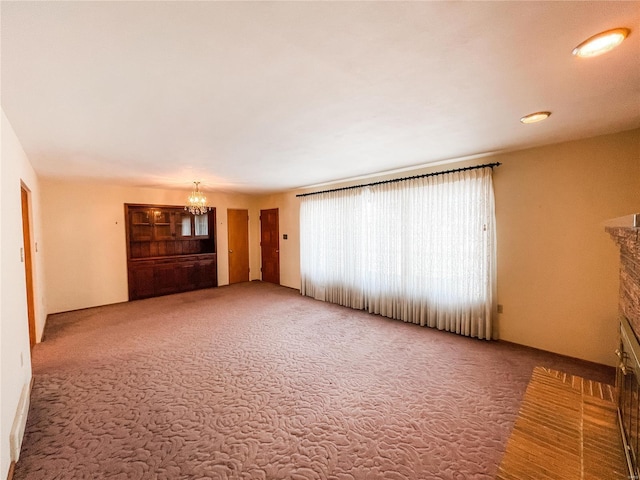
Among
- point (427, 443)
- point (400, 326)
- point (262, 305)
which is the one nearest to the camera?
point (427, 443)

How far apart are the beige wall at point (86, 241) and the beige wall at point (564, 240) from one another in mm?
6879

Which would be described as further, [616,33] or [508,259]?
[508,259]

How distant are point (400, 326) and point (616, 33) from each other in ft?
12.6

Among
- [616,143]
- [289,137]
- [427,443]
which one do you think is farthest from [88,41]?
[616,143]

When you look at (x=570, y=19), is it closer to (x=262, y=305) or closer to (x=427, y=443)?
(x=427, y=443)

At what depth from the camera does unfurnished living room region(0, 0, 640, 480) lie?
139 centimetres

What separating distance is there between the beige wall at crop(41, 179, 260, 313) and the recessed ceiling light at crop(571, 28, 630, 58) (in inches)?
276

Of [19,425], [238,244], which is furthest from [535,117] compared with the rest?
[238,244]

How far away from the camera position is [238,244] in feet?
25.2

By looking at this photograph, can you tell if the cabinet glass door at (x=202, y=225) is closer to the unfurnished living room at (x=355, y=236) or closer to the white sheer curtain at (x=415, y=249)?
the unfurnished living room at (x=355, y=236)

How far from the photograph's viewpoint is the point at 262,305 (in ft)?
18.2

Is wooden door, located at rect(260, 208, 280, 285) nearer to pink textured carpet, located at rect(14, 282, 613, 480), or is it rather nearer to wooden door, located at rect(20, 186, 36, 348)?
pink textured carpet, located at rect(14, 282, 613, 480)

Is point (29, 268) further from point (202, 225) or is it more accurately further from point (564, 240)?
point (564, 240)

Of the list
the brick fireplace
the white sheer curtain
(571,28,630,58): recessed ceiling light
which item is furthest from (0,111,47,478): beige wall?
the white sheer curtain
